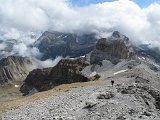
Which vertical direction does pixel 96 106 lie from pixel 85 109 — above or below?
above

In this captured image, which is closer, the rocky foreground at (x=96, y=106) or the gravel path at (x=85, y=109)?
the gravel path at (x=85, y=109)

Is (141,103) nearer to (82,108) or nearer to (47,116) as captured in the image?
(82,108)

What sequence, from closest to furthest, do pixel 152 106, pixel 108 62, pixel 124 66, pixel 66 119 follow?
pixel 66 119, pixel 152 106, pixel 124 66, pixel 108 62

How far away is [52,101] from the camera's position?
158 feet

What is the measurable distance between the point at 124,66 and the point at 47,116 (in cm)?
10549

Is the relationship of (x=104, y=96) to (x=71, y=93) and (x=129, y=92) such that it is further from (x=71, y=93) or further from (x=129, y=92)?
(x=71, y=93)

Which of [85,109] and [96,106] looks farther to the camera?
[85,109]

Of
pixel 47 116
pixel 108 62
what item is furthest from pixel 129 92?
pixel 108 62

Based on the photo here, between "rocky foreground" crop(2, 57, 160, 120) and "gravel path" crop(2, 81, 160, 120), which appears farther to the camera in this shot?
"rocky foreground" crop(2, 57, 160, 120)

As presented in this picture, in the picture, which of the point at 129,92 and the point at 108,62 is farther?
the point at 108,62

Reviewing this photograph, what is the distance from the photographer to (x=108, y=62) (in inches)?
7121

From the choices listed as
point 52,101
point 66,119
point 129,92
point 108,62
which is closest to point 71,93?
point 52,101

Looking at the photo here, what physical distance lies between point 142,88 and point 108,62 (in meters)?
133

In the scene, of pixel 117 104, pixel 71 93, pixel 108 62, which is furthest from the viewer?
pixel 108 62
